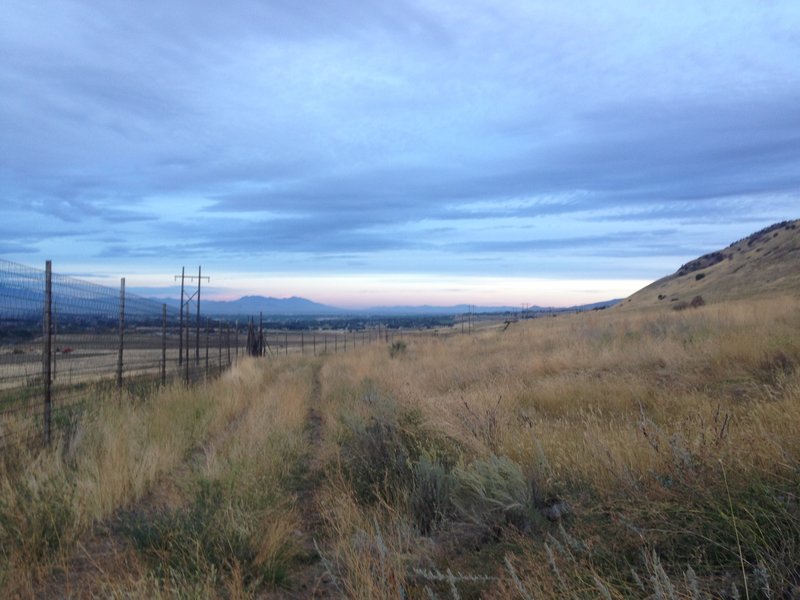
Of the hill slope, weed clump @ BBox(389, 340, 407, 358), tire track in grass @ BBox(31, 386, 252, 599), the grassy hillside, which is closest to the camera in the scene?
the grassy hillside

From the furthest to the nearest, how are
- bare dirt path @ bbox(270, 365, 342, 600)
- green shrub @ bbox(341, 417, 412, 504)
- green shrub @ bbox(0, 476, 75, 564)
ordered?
1. green shrub @ bbox(341, 417, 412, 504)
2. green shrub @ bbox(0, 476, 75, 564)
3. bare dirt path @ bbox(270, 365, 342, 600)

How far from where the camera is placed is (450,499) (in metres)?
5.57

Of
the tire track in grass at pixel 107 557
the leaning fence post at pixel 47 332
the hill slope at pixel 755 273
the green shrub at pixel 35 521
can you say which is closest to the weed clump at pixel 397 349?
the hill slope at pixel 755 273

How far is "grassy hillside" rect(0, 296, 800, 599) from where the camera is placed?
11.5 ft

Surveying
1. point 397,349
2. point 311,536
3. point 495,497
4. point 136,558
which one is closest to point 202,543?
point 136,558

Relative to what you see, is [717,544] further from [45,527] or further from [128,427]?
[128,427]

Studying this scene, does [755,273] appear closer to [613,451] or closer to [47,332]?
[613,451]

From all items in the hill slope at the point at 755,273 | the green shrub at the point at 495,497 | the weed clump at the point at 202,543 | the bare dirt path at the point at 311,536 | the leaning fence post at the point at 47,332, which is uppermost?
the hill slope at the point at 755,273

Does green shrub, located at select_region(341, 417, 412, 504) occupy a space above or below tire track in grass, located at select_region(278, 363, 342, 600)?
above

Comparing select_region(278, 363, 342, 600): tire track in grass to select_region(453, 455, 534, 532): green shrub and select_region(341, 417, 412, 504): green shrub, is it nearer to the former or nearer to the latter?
select_region(341, 417, 412, 504): green shrub

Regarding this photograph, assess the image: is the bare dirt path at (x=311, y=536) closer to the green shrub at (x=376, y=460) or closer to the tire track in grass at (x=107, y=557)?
the green shrub at (x=376, y=460)

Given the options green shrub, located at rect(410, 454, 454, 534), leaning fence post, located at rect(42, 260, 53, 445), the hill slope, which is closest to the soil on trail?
green shrub, located at rect(410, 454, 454, 534)

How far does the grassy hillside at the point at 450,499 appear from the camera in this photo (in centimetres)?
352

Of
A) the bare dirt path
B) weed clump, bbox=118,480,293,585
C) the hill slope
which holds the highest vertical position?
the hill slope
